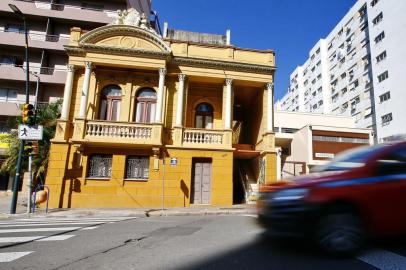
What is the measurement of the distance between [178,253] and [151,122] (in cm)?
1279

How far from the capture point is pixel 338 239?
3.83 m

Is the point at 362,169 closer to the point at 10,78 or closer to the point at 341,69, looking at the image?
the point at 10,78

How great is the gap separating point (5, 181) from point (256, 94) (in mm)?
24279

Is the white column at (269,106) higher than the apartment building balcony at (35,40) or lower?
lower

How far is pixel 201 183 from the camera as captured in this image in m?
16.7

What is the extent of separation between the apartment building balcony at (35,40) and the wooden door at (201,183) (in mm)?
20164

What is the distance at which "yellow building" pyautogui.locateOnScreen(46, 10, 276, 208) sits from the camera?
51.3 ft

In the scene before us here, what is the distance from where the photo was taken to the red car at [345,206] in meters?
3.80

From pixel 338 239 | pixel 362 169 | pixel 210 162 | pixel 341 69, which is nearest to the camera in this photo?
pixel 338 239

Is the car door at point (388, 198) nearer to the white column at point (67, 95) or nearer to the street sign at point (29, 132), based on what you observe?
the street sign at point (29, 132)

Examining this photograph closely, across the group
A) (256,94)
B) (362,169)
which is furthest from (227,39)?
(362,169)

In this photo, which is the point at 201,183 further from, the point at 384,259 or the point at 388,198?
the point at 384,259

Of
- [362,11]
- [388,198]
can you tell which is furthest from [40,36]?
[362,11]

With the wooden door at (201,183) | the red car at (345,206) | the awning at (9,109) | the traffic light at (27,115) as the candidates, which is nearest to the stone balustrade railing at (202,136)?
the wooden door at (201,183)
